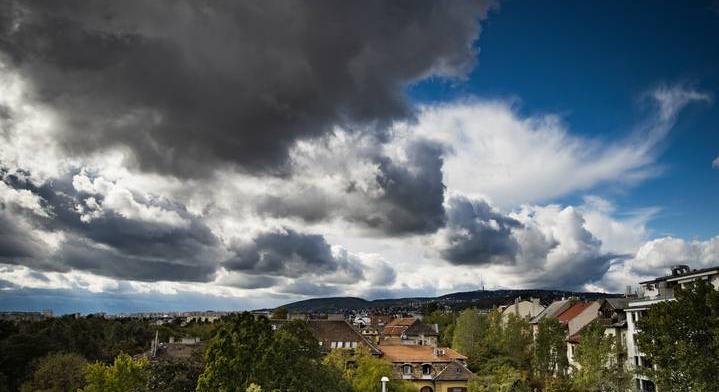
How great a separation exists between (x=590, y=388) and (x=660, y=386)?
15.4 metres

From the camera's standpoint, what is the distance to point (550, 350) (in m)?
Result: 76.7

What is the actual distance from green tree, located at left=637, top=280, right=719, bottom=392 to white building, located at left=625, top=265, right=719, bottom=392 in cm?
1716

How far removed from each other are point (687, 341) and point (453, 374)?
35807 mm

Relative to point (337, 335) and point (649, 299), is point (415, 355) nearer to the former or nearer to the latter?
point (337, 335)

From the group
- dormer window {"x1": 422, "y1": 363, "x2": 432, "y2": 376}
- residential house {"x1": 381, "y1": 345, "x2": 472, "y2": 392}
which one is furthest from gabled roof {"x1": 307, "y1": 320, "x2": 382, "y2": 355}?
dormer window {"x1": 422, "y1": 363, "x2": 432, "y2": 376}

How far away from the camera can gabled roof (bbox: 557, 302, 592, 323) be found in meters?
90.2

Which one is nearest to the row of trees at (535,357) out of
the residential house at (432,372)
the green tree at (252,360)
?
the residential house at (432,372)

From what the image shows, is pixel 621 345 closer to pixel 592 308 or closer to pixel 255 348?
pixel 592 308

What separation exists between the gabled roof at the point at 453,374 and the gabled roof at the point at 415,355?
1.94m

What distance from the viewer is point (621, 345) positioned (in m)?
66.1

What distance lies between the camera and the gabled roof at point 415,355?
73562mm

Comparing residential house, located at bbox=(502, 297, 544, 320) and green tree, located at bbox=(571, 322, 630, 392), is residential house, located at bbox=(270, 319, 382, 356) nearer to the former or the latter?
green tree, located at bbox=(571, 322, 630, 392)

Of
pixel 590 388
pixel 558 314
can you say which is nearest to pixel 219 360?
pixel 590 388

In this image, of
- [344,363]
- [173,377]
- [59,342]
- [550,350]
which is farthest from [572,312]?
[59,342]
